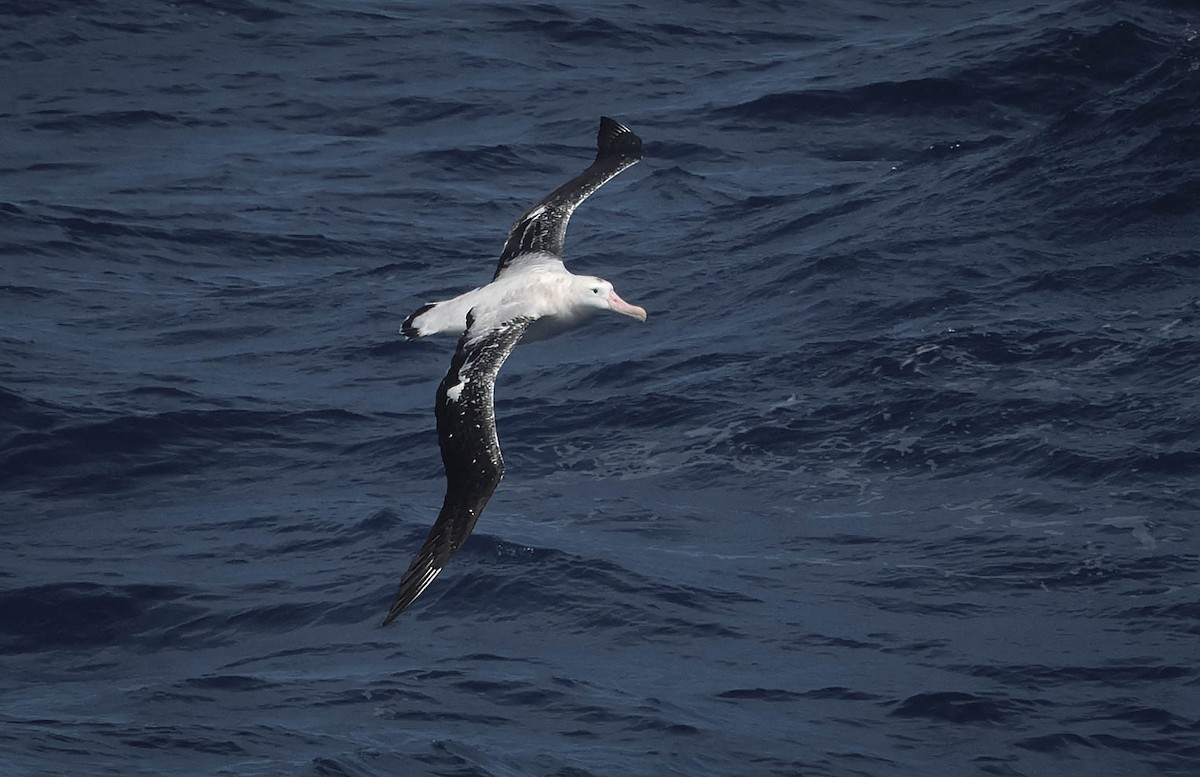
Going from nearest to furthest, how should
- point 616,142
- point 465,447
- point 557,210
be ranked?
1. point 465,447
2. point 557,210
3. point 616,142

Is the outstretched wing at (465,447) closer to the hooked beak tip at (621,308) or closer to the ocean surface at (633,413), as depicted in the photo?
the hooked beak tip at (621,308)

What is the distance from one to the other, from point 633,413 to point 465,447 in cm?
684

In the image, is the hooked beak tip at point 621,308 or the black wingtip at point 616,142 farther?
the black wingtip at point 616,142

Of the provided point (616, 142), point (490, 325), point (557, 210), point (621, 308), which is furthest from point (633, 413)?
point (490, 325)

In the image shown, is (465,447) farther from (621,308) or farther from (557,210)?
(557,210)

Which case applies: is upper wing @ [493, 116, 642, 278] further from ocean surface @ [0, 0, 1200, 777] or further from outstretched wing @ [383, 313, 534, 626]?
ocean surface @ [0, 0, 1200, 777]

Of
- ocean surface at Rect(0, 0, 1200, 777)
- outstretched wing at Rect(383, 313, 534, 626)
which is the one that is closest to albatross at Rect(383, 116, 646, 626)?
outstretched wing at Rect(383, 313, 534, 626)

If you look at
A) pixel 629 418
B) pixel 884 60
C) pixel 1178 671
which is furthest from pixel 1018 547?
pixel 884 60

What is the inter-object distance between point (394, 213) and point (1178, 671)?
14548 millimetres

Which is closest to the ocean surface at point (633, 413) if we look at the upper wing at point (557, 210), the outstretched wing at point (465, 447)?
the outstretched wing at point (465, 447)

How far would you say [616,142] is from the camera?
714 inches

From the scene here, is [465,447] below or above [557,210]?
below

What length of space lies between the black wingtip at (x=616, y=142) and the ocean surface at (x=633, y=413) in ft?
9.55

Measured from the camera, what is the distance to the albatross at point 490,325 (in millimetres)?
11820
